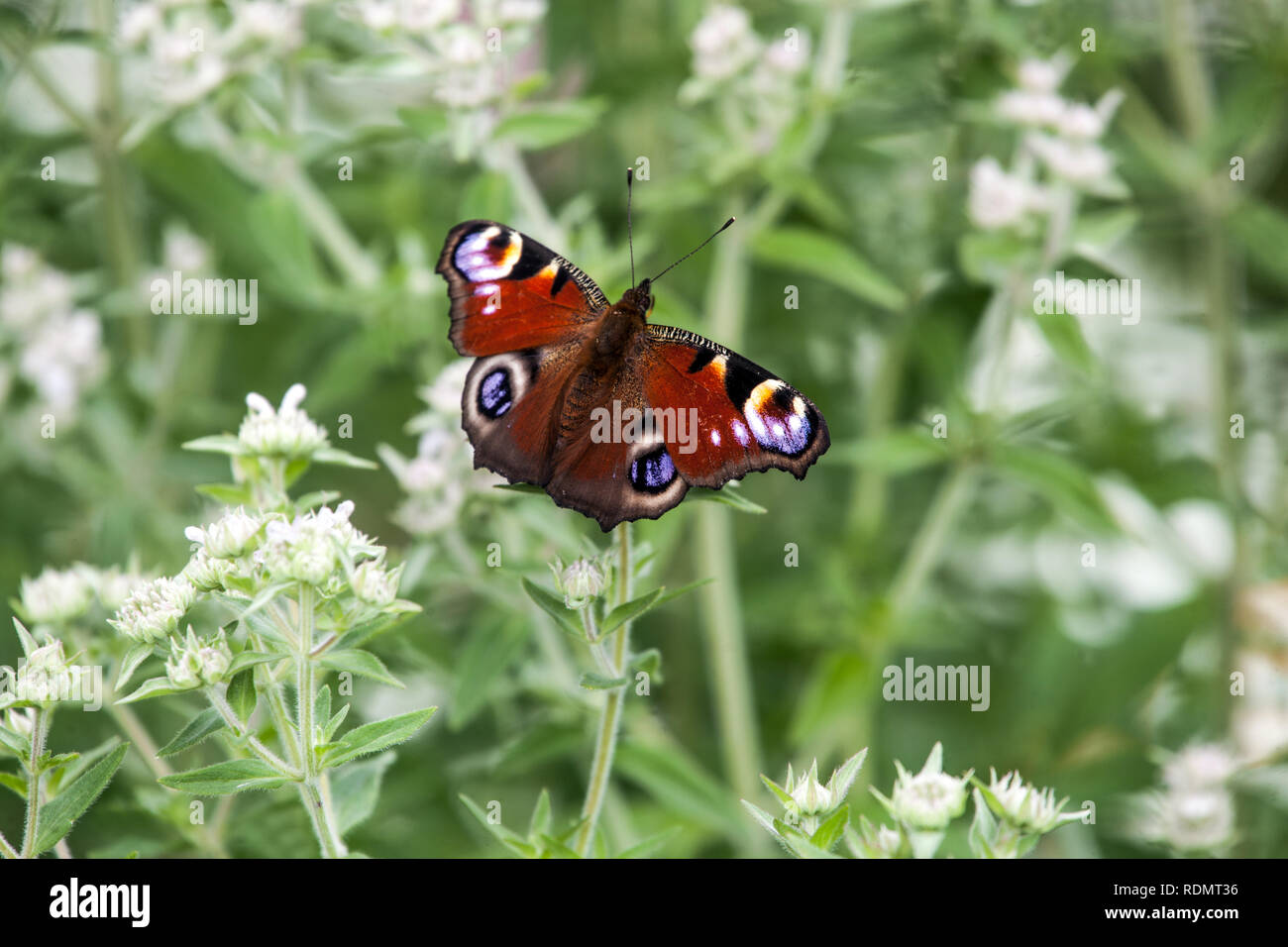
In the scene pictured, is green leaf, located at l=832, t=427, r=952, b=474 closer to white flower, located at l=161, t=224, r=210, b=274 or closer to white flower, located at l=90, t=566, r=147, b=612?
white flower, located at l=90, t=566, r=147, b=612

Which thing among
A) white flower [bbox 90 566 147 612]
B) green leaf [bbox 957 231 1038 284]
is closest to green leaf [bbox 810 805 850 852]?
white flower [bbox 90 566 147 612]

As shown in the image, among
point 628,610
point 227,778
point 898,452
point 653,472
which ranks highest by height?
point 898,452

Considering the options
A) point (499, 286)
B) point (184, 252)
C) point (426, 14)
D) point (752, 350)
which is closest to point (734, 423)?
point (499, 286)

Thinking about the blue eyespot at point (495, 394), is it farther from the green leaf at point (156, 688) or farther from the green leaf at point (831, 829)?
the green leaf at point (831, 829)

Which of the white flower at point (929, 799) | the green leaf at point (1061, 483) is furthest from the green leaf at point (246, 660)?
the green leaf at point (1061, 483)

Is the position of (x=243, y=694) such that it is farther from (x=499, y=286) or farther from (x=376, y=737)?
(x=499, y=286)
